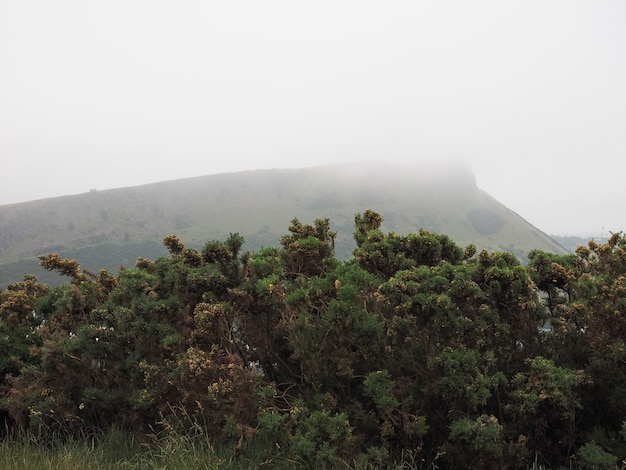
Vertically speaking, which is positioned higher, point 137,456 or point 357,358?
point 357,358

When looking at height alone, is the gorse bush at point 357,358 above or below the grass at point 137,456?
above

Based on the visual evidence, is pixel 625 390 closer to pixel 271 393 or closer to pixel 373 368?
pixel 373 368

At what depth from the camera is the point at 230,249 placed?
599 cm

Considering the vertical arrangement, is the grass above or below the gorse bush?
below

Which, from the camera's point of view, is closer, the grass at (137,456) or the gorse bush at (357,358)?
the gorse bush at (357,358)

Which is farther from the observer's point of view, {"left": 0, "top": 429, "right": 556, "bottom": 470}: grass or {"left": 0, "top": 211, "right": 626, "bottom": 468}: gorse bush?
{"left": 0, "top": 429, "right": 556, "bottom": 470}: grass

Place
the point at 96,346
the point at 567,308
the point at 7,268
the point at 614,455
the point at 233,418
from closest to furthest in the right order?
1. the point at 614,455
2. the point at 233,418
3. the point at 567,308
4. the point at 96,346
5. the point at 7,268

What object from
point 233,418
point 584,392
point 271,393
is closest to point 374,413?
point 271,393

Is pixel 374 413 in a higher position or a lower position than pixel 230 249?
lower

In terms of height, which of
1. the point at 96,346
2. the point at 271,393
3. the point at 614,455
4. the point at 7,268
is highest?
the point at 96,346

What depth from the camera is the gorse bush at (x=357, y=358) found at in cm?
436

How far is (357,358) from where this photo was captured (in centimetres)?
478

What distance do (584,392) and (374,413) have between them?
2.15 m

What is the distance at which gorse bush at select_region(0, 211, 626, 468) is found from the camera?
4.36m
